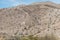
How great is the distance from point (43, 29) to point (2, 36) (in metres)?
5.97

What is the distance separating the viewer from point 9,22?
1412 inches

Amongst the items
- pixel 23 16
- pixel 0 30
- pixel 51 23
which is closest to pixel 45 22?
pixel 51 23

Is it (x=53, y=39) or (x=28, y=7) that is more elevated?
(x=28, y=7)

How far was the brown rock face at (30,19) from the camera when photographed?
3341cm

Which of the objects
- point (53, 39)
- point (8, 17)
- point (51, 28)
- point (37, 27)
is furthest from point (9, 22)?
point (53, 39)

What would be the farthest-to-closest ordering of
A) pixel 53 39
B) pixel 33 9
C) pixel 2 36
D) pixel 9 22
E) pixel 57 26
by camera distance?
pixel 33 9, pixel 9 22, pixel 57 26, pixel 2 36, pixel 53 39

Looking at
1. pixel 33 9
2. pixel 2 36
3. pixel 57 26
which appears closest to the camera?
pixel 2 36

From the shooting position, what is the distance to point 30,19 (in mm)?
36062

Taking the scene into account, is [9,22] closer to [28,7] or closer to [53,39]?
[28,7]

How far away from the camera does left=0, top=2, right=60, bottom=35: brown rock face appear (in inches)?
1315

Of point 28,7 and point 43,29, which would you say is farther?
point 28,7

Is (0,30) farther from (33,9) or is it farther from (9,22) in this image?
(33,9)

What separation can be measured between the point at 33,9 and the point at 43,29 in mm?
6694

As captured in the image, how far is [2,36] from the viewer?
3131cm
